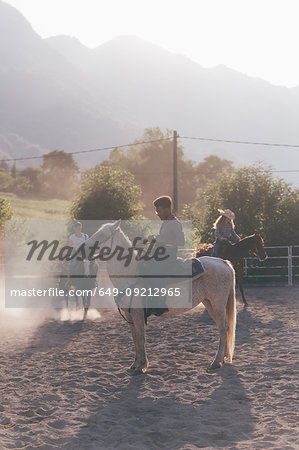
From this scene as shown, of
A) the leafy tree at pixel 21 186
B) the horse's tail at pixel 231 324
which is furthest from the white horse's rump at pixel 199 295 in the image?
the leafy tree at pixel 21 186

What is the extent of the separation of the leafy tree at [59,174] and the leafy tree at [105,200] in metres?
70.2

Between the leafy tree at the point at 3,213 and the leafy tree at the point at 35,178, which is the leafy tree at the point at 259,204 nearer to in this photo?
the leafy tree at the point at 3,213

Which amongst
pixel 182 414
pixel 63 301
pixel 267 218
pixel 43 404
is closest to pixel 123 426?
pixel 182 414

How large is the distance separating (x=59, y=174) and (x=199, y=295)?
90.7m

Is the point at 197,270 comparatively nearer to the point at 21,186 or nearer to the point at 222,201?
the point at 222,201

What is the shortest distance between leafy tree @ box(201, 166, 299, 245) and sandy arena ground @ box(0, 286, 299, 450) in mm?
8261

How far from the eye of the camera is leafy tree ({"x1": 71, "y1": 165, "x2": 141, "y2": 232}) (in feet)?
73.9

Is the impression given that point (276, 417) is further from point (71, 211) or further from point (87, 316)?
point (71, 211)

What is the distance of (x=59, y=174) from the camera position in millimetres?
94812

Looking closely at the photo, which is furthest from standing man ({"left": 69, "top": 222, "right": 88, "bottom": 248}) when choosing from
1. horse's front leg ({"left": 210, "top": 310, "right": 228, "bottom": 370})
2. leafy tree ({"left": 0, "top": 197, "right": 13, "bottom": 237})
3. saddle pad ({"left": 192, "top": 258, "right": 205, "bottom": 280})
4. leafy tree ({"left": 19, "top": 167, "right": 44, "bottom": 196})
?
leafy tree ({"left": 19, "top": 167, "right": 44, "bottom": 196})

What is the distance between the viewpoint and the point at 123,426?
15.7 feet

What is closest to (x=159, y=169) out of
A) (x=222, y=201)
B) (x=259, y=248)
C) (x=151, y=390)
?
(x=222, y=201)

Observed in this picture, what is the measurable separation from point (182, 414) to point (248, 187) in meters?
14.2

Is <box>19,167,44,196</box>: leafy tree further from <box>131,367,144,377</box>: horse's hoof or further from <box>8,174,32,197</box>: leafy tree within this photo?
<box>131,367,144,377</box>: horse's hoof
